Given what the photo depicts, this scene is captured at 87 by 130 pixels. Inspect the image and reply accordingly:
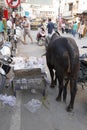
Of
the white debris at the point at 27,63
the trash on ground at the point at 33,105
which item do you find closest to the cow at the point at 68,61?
the trash on ground at the point at 33,105

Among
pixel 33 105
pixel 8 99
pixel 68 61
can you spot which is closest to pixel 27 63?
pixel 8 99

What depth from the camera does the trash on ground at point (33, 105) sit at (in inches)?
204

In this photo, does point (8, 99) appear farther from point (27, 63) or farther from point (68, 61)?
point (68, 61)

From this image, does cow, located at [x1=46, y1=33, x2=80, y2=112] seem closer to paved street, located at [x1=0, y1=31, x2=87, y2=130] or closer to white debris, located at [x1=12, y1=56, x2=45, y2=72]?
paved street, located at [x1=0, y1=31, x2=87, y2=130]

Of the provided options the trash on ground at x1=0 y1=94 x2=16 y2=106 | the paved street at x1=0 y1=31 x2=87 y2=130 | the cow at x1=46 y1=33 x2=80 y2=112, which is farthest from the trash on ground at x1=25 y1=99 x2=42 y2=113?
the cow at x1=46 y1=33 x2=80 y2=112

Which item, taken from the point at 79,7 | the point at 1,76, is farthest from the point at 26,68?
the point at 79,7

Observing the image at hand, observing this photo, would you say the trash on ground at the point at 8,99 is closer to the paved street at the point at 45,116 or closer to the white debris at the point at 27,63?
the paved street at the point at 45,116

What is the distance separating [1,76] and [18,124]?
1401mm

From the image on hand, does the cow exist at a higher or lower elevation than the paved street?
higher

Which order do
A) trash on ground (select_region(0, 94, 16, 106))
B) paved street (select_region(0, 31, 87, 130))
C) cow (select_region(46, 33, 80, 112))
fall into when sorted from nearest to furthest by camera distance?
1. paved street (select_region(0, 31, 87, 130))
2. cow (select_region(46, 33, 80, 112))
3. trash on ground (select_region(0, 94, 16, 106))

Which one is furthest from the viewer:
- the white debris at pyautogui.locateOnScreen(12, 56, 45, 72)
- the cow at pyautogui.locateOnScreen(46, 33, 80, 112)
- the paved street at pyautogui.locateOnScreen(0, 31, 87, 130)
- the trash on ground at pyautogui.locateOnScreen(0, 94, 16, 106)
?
the white debris at pyautogui.locateOnScreen(12, 56, 45, 72)

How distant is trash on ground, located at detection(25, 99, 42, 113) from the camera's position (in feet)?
17.0

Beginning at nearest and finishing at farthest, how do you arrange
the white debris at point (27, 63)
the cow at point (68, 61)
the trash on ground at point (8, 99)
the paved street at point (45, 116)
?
the paved street at point (45, 116)
the cow at point (68, 61)
the trash on ground at point (8, 99)
the white debris at point (27, 63)

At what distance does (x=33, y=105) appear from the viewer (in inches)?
212
